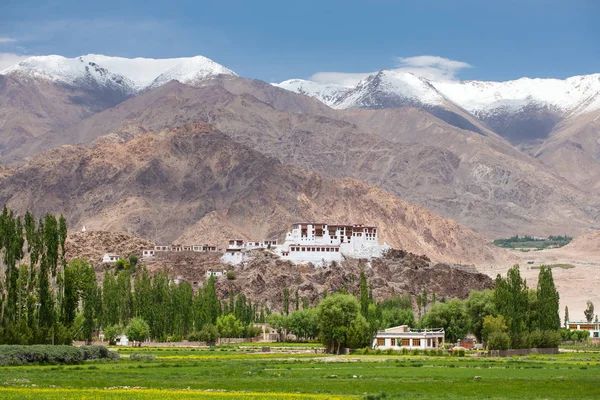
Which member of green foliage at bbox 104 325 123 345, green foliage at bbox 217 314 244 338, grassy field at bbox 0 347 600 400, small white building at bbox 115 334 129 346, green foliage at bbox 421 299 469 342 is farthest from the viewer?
green foliage at bbox 217 314 244 338

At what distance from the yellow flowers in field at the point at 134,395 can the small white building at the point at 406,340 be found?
5952 centimetres

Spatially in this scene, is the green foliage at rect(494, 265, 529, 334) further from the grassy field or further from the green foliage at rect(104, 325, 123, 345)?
the green foliage at rect(104, 325, 123, 345)

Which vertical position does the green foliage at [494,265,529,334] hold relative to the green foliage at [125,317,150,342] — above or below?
above

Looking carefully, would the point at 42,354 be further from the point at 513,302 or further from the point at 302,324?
the point at 302,324

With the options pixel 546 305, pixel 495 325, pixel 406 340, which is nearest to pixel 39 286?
pixel 406 340

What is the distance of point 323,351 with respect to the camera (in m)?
111

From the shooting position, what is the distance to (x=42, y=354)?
7581 cm

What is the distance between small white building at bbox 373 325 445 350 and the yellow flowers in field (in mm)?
59521

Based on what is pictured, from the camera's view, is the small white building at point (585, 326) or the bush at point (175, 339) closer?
the bush at point (175, 339)

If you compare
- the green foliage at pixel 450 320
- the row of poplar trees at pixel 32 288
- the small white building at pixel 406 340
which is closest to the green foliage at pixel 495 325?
the small white building at pixel 406 340

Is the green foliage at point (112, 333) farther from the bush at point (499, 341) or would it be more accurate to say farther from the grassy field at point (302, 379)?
the bush at point (499, 341)

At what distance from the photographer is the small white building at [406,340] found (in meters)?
113

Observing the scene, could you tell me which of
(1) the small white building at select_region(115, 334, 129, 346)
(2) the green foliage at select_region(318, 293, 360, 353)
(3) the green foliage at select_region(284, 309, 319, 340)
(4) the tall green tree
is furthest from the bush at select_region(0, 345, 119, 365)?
(3) the green foliage at select_region(284, 309, 319, 340)

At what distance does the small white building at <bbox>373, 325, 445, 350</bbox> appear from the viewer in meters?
113
